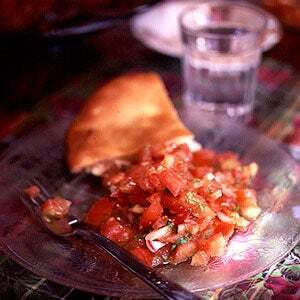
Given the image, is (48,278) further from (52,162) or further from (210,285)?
(52,162)

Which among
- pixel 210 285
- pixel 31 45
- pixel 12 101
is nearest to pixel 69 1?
pixel 31 45

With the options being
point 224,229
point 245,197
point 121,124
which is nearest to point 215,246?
point 224,229

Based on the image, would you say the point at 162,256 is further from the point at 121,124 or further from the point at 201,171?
the point at 121,124

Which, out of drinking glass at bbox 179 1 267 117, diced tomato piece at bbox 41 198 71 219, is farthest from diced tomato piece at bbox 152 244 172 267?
drinking glass at bbox 179 1 267 117

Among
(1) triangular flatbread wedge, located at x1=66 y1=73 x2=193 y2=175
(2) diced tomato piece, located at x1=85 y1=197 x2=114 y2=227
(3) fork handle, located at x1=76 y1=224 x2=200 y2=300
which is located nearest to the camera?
(3) fork handle, located at x1=76 y1=224 x2=200 y2=300

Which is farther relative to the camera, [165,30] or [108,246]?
[165,30]

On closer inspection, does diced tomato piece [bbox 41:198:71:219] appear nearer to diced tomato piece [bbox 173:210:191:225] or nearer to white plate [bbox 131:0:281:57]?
diced tomato piece [bbox 173:210:191:225]
